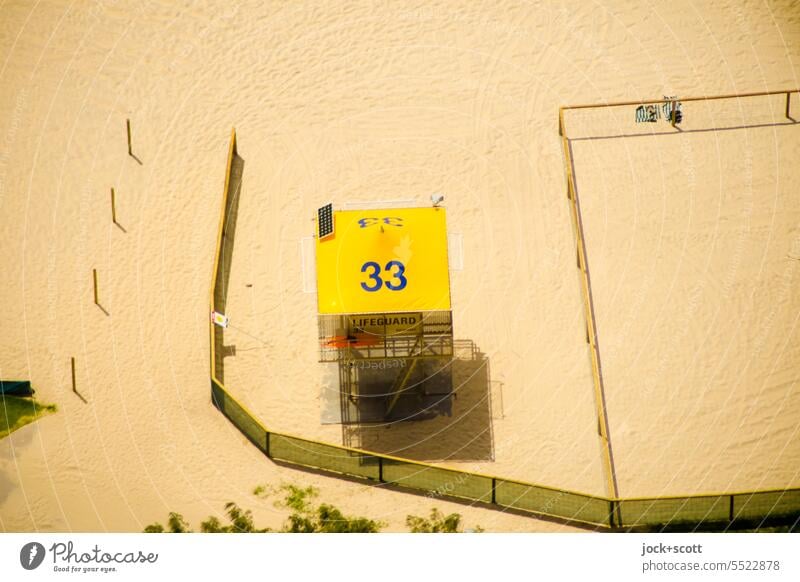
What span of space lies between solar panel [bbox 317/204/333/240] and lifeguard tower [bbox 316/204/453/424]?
0.03m

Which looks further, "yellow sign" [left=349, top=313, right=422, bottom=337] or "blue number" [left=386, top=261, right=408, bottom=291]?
"yellow sign" [left=349, top=313, right=422, bottom=337]

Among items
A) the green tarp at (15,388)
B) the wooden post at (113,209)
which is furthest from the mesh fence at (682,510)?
the wooden post at (113,209)

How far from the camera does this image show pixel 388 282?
45281mm

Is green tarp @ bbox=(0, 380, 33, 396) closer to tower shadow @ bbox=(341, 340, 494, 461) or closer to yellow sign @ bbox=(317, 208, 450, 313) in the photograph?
yellow sign @ bbox=(317, 208, 450, 313)

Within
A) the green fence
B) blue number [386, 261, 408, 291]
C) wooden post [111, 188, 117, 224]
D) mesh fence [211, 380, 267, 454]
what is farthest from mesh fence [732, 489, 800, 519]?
wooden post [111, 188, 117, 224]

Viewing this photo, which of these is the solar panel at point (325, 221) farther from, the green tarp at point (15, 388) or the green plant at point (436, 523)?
the green tarp at point (15, 388)

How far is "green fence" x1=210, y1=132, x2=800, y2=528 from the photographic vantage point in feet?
145

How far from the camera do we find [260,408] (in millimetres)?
47500

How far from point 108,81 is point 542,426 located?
1888 centimetres

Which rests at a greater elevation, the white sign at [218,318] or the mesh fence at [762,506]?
the white sign at [218,318]

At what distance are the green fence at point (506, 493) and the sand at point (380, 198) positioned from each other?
22.1 inches

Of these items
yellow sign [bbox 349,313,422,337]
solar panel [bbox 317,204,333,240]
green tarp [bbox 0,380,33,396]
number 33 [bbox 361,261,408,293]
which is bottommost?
green tarp [bbox 0,380,33,396]

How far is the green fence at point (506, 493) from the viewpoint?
44.1m

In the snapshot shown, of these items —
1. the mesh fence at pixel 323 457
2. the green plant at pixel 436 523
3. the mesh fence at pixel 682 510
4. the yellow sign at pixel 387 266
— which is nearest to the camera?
the mesh fence at pixel 682 510
